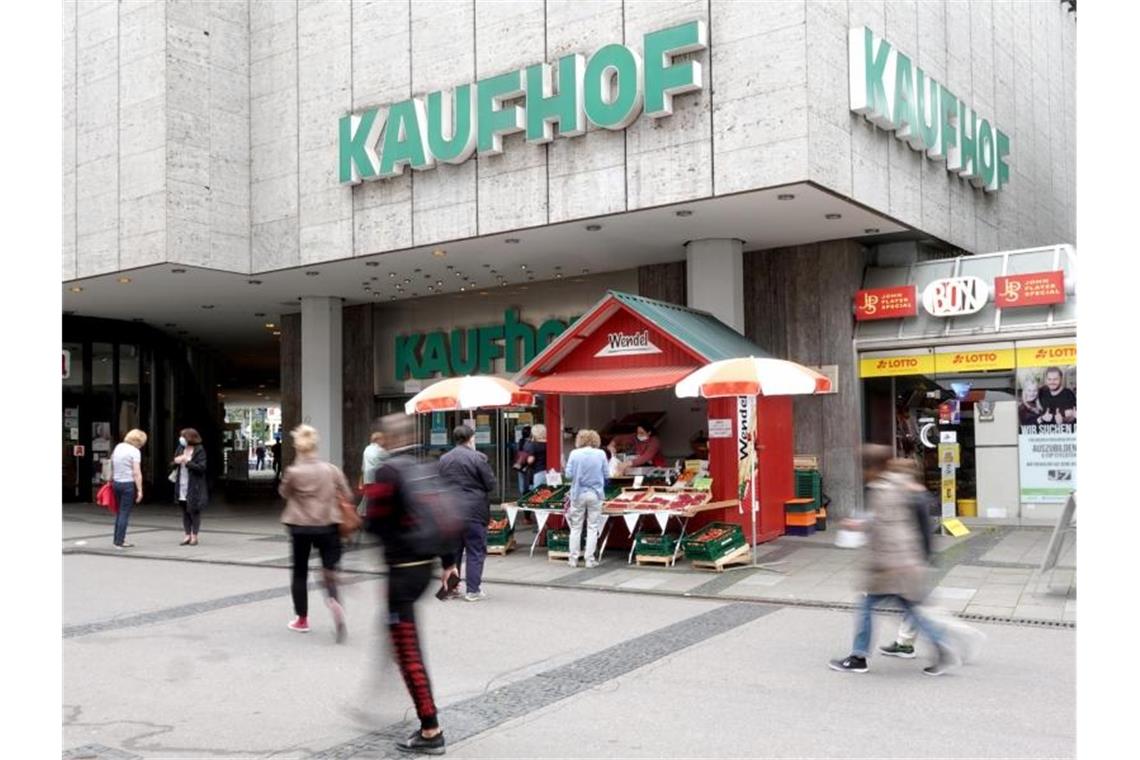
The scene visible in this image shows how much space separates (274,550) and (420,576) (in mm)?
10507

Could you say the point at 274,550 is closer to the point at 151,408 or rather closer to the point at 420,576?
the point at 420,576

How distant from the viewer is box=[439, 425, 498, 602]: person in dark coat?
10016mm

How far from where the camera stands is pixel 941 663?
6859 mm

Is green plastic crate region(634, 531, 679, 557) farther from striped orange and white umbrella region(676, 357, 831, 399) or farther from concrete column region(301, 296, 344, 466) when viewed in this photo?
concrete column region(301, 296, 344, 466)

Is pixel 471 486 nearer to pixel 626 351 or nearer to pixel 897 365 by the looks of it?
pixel 626 351

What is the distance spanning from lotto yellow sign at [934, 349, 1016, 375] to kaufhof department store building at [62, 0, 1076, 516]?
3.24 feet

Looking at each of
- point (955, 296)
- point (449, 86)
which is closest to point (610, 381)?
point (449, 86)

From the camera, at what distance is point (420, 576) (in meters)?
5.32

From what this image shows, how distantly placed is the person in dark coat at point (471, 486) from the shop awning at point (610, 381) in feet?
11.5

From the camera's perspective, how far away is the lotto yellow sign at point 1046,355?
1561 cm

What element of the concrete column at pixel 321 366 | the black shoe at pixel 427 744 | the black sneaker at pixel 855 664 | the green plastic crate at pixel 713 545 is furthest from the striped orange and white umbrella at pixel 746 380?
the concrete column at pixel 321 366

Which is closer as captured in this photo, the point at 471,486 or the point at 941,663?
the point at 941,663

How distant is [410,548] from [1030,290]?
1373cm
